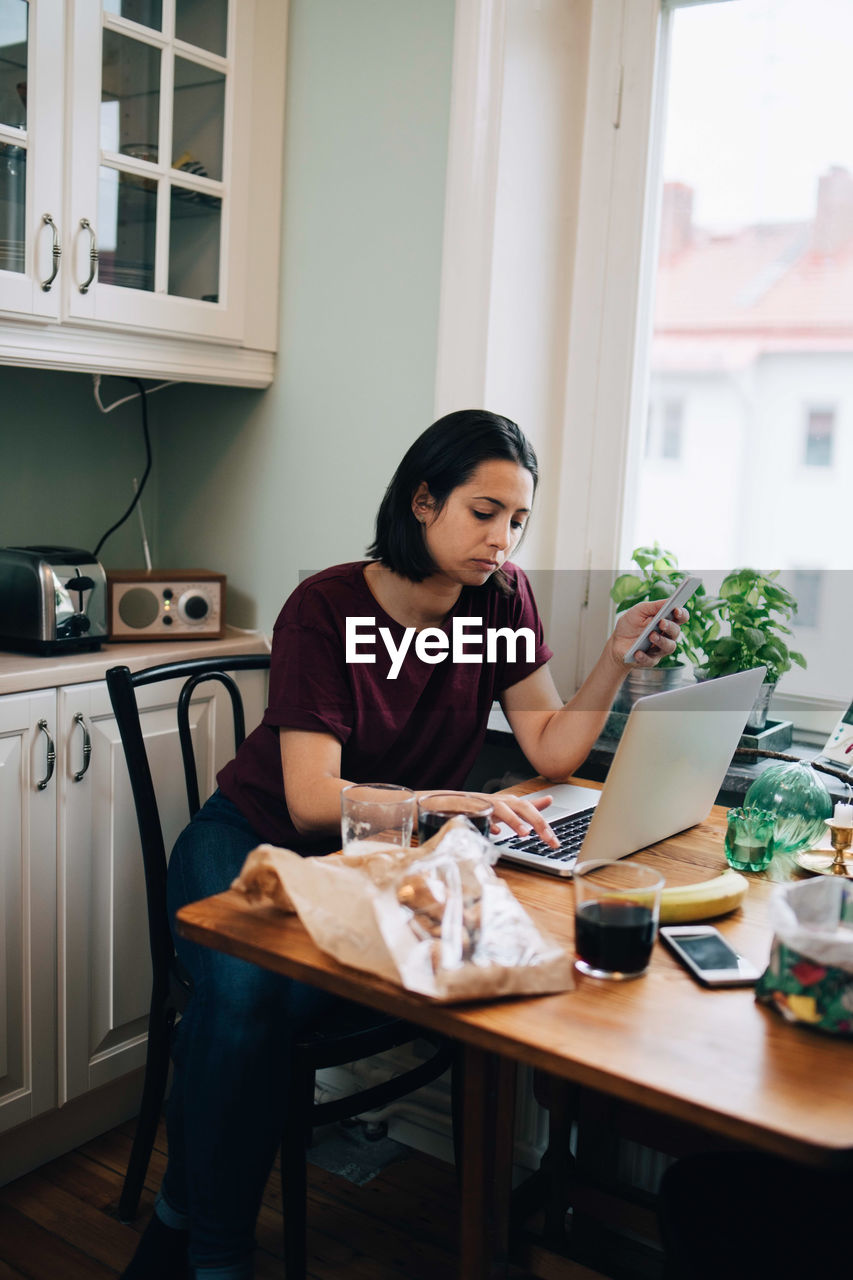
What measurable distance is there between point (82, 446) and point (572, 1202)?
171 cm

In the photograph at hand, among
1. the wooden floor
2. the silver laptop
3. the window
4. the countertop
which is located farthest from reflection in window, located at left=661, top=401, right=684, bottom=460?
the wooden floor

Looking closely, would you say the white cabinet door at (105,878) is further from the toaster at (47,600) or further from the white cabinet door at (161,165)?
the white cabinet door at (161,165)

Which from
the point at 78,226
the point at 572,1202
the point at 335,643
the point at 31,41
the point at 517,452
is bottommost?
the point at 572,1202

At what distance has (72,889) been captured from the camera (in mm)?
1975

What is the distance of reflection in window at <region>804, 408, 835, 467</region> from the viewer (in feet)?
A: 6.50

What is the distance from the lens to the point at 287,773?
1.57 metres

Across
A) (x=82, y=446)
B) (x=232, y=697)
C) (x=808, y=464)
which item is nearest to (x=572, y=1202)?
(x=232, y=697)

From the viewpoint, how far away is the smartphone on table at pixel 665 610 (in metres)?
1.52

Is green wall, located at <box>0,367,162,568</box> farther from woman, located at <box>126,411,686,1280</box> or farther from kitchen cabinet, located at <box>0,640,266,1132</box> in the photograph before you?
woman, located at <box>126,411,686,1280</box>

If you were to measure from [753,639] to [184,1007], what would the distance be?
1.07 meters

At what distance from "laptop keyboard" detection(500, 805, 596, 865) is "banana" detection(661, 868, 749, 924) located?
0.17m

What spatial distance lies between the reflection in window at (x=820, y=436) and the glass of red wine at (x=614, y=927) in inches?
45.1

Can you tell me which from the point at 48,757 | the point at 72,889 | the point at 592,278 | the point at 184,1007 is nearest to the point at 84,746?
the point at 48,757

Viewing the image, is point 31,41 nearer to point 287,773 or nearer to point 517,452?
point 517,452
